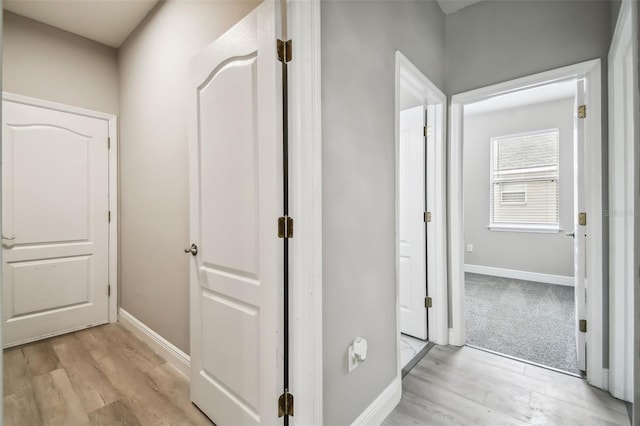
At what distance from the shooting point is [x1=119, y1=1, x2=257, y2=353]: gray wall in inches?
85.7

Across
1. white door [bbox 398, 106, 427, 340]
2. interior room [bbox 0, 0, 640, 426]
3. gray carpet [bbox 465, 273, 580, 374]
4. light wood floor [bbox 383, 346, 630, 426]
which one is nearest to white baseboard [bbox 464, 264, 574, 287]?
gray carpet [bbox 465, 273, 580, 374]

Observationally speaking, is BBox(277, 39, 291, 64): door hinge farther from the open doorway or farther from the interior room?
the open doorway

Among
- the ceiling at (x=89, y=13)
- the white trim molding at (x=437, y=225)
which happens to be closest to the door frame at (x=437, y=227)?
the white trim molding at (x=437, y=225)

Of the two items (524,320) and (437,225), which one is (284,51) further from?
(524,320)

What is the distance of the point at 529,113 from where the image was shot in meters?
4.70

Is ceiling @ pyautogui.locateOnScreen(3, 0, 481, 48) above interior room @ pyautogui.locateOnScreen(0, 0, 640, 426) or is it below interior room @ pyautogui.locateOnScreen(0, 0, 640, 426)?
above

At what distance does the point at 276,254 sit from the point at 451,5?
249cm

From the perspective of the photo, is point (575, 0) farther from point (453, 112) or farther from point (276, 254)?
point (276, 254)

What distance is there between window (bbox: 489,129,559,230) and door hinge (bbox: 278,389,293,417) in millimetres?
4748

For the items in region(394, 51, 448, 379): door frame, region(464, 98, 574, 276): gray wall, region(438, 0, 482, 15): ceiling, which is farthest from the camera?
region(464, 98, 574, 276): gray wall

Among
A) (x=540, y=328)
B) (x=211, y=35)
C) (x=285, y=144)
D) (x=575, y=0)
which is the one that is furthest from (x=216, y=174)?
(x=540, y=328)

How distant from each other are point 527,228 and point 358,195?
170 inches

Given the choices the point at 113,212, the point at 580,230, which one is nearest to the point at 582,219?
the point at 580,230

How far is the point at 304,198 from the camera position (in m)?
1.33
